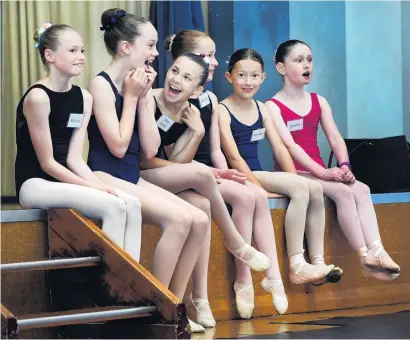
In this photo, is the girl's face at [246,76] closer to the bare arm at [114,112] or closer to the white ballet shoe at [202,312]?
the bare arm at [114,112]

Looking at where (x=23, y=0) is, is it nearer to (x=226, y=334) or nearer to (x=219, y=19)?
(x=219, y=19)

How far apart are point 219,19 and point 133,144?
2842 mm

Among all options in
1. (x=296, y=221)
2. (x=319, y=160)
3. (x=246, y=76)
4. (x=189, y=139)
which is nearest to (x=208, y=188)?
(x=189, y=139)

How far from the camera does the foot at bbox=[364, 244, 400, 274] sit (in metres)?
4.67

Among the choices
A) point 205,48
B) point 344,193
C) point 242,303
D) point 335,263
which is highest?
point 205,48

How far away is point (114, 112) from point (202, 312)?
0.92m

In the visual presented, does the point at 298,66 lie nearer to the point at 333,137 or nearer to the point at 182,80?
the point at 333,137

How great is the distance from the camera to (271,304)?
15.3 feet

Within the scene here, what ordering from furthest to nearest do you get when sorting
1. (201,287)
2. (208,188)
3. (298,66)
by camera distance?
1. (298,66)
2. (201,287)
3. (208,188)

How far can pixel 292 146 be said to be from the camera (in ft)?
16.3

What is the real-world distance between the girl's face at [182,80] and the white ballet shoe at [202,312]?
2.82ft

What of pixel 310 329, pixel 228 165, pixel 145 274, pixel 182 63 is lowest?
pixel 310 329

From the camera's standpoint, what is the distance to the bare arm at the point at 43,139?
380 cm

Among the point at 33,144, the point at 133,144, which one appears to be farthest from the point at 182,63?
the point at 33,144
